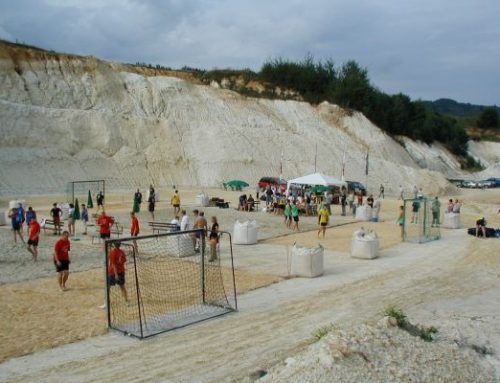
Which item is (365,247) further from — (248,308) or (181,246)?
(248,308)

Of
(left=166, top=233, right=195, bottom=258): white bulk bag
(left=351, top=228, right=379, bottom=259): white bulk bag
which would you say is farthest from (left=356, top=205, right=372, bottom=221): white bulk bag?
(left=166, top=233, right=195, bottom=258): white bulk bag

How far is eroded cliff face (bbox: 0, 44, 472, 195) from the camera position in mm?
43562

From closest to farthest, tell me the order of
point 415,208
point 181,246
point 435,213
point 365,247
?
point 181,246 → point 365,247 → point 435,213 → point 415,208

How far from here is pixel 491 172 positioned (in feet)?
241

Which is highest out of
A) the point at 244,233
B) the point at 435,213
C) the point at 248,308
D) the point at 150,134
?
the point at 150,134

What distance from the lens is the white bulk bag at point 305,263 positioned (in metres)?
15.0

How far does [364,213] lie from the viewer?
1182 inches

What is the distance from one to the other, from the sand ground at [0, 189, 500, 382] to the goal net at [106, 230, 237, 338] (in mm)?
383

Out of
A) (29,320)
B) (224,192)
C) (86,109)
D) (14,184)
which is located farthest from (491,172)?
(29,320)

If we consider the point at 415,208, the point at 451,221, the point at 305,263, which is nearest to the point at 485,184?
the point at 451,221

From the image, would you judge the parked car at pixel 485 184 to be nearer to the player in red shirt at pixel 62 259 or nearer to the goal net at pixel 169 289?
the goal net at pixel 169 289

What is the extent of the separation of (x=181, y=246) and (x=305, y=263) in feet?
13.8

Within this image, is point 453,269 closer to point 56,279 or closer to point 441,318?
point 441,318

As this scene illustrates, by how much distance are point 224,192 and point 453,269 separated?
2828 centimetres
